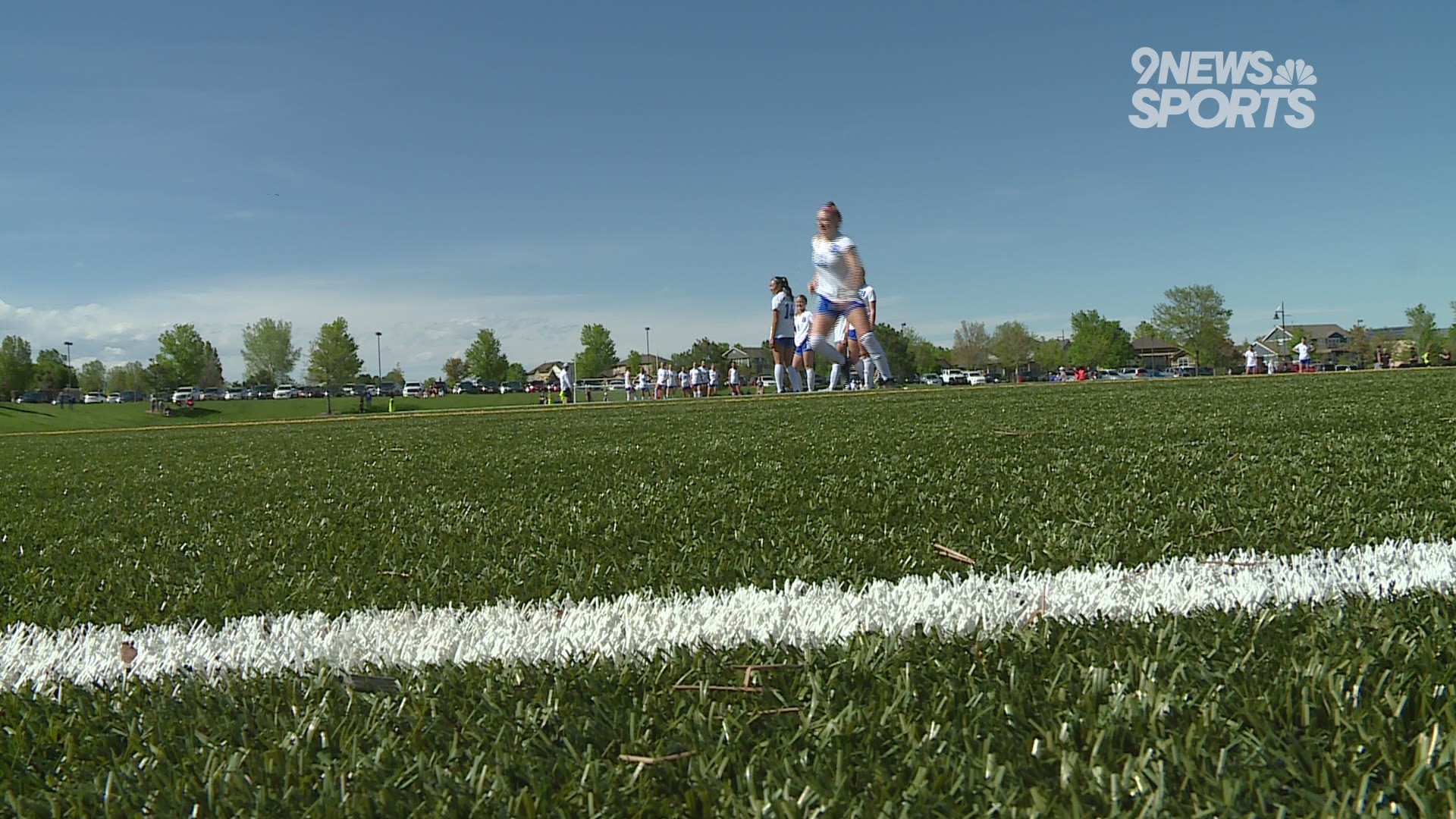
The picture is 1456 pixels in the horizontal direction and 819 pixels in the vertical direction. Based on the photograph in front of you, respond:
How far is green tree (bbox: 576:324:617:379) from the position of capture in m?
99.7

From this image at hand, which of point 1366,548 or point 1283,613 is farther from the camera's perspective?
point 1366,548

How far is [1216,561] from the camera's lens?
1.63 meters

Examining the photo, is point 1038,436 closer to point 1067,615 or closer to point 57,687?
point 1067,615

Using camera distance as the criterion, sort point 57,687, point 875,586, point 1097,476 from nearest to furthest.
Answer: point 57,687
point 875,586
point 1097,476

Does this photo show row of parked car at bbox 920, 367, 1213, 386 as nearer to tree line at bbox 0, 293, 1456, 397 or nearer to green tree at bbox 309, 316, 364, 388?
tree line at bbox 0, 293, 1456, 397

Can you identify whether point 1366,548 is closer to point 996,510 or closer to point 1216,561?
point 1216,561

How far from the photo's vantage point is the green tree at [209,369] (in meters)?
81.3

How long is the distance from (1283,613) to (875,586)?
2.07 feet

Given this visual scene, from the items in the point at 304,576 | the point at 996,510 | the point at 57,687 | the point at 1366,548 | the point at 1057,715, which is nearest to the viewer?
the point at 1057,715

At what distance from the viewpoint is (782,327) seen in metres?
15.5

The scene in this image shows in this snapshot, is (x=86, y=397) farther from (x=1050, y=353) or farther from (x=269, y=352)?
(x=1050, y=353)

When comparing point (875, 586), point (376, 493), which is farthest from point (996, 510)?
point (376, 493)

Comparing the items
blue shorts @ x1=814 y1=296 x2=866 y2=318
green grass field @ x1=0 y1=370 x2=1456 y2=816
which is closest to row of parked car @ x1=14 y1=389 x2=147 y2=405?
→ blue shorts @ x1=814 y1=296 x2=866 y2=318

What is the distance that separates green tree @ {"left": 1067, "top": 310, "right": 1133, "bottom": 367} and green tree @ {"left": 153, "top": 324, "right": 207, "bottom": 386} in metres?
95.1
